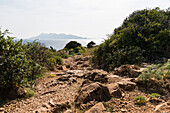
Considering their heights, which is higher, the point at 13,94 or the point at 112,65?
the point at 112,65

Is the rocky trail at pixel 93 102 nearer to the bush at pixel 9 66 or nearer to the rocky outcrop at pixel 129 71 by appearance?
the bush at pixel 9 66

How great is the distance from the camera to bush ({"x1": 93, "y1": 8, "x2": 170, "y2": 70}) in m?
6.98

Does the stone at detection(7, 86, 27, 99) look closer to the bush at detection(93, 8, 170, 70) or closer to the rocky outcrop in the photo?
the rocky outcrop

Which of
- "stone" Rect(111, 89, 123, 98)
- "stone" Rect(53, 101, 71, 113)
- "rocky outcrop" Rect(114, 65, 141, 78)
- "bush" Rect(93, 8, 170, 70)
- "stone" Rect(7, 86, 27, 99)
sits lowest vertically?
"stone" Rect(53, 101, 71, 113)

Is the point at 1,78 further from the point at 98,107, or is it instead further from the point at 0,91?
the point at 98,107

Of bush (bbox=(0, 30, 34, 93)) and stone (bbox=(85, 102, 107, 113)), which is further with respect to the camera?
bush (bbox=(0, 30, 34, 93))

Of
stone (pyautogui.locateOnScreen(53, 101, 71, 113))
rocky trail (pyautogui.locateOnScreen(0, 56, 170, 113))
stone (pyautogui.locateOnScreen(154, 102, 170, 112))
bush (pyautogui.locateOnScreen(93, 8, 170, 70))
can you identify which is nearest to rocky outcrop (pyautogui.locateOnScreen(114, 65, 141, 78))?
rocky trail (pyautogui.locateOnScreen(0, 56, 170, 113))

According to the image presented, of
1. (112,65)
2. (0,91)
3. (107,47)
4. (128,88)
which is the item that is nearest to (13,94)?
(0,91)

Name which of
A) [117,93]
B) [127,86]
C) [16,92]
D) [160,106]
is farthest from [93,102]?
[16,92]

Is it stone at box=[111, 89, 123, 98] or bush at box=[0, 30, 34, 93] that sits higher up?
bush at box=[0, 30, 34, 93]

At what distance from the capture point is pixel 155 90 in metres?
3.80

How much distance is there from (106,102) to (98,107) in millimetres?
439

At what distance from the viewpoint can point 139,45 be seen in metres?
7.68

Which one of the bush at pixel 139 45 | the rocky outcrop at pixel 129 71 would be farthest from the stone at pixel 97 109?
the bush at pixel 139 45
